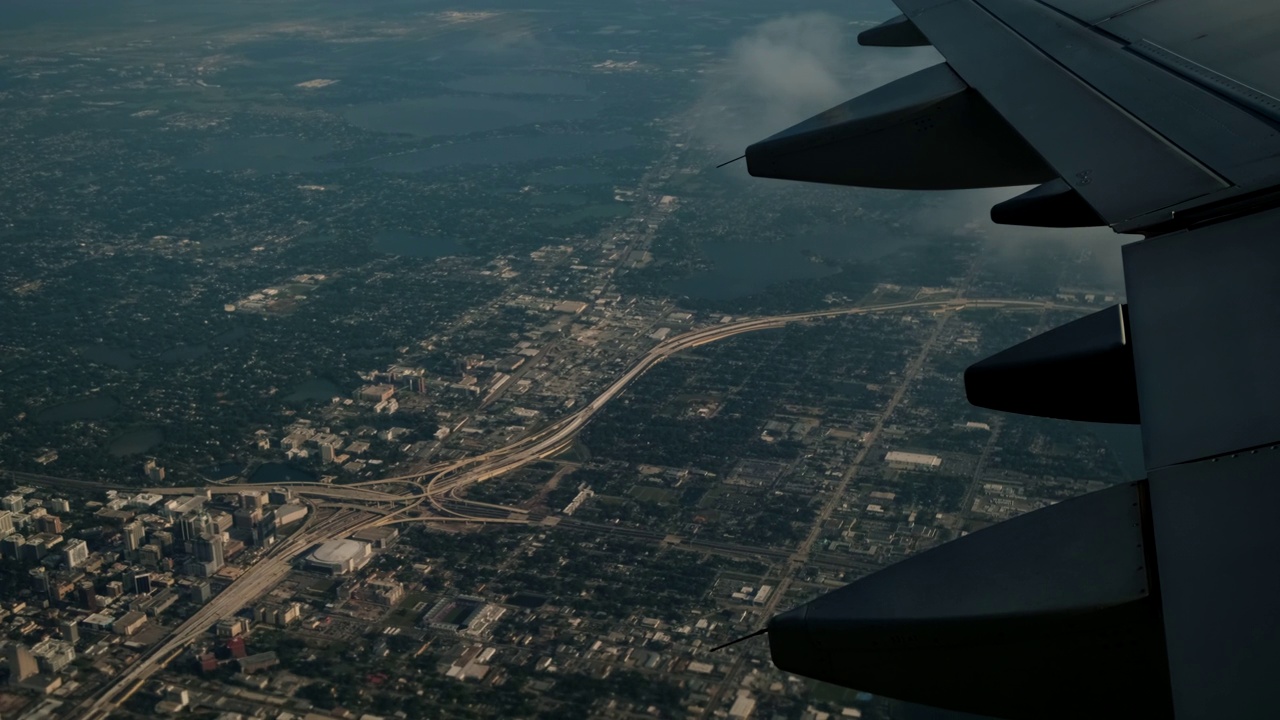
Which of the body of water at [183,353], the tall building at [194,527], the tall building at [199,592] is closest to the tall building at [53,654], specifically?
the tall building at [199,592]

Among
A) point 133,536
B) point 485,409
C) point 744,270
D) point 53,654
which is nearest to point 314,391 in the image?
point 485,409

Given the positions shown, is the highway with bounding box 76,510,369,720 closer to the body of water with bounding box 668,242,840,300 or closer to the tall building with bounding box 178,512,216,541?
the tall building with bounding box 178,512,216,541

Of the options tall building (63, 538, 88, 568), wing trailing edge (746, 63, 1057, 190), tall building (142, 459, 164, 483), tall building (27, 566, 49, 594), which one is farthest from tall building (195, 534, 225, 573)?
wing trailing edge (746, 63, 1057, 190)

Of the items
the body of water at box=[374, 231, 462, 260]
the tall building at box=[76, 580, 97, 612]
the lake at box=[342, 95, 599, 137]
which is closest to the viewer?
the tall building at box=[76, 580, 97, 612]

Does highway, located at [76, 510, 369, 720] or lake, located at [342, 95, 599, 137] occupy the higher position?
highway, located at [76, 510, 369, 720]

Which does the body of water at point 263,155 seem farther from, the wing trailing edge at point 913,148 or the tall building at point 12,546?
the wing trailing edge at point 913,148

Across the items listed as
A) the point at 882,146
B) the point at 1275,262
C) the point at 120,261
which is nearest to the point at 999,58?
the point at 882,146

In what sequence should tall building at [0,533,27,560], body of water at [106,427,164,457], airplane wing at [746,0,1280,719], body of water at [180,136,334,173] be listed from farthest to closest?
body of water at [180,136,334,173] → body of water at [106,427,164,457] → tall building at [0,533,27,560] → airplane wing at [746,0,1280,719]
